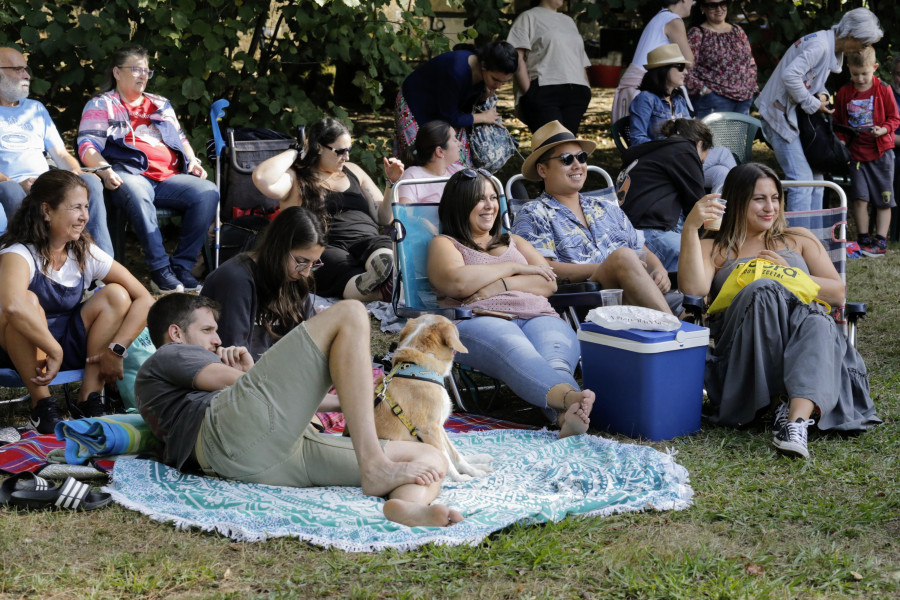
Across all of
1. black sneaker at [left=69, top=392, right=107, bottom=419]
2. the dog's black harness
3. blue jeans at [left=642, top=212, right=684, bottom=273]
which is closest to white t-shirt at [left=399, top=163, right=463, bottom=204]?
blue jeans at [left=642, top=212, right=684, bottom=273]

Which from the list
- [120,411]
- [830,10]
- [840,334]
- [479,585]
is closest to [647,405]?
[840,334]

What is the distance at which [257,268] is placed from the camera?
424 centimetres

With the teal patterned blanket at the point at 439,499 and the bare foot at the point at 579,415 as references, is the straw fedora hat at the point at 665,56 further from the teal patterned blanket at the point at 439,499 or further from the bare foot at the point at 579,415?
the teal patterned blanket at the point at 439,499

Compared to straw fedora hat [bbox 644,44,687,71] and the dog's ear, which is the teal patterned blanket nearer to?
the dog's ear

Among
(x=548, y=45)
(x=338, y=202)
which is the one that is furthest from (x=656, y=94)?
(x=338, y=202)

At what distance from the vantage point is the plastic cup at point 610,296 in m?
4.90

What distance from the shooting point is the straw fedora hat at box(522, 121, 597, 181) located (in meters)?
5.50

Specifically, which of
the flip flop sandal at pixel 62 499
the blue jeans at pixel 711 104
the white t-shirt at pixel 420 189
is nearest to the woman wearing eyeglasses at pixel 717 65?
the blue jeans at pixel 711 104

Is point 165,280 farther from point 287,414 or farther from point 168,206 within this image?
point 287,414

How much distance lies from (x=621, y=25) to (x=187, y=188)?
658 centimetres

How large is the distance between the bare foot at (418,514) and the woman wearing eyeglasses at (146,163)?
3828mm

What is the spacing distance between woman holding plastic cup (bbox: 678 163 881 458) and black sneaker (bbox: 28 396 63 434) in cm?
291

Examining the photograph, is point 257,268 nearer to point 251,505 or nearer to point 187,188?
point 251,505

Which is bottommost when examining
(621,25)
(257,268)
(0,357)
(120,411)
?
(120,411)
